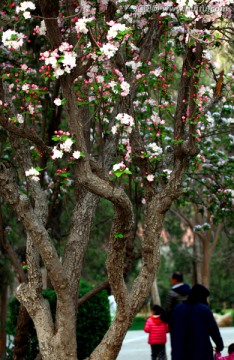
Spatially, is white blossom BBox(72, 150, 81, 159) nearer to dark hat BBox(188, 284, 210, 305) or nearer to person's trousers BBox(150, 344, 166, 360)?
dark hat BBox(188, 284, 210, 305)

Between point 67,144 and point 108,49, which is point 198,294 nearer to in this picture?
point 67,144

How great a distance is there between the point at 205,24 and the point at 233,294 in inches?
1253

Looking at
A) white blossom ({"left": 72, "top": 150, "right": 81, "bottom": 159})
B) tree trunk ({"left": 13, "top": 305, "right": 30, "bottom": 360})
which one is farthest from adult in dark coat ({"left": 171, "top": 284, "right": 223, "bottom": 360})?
tree trunk ({"left": 13, "top": 305, "right": 30, "bottom": 360})

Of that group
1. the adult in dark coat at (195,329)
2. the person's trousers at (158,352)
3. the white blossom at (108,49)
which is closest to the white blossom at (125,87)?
the white blossom at (108,49)

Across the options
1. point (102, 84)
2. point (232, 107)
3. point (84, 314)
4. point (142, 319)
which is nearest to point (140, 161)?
point (102, 84)

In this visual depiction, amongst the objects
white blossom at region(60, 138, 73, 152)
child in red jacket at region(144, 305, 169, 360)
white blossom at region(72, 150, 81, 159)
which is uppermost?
white blossom at region(60, 138, 73, 152)

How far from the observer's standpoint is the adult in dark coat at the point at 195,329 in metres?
8.20

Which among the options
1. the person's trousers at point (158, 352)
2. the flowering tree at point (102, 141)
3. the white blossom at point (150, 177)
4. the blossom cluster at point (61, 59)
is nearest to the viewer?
the blossom cluster at point (61, 59)

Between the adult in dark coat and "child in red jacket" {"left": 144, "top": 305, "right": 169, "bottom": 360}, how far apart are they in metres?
2.09

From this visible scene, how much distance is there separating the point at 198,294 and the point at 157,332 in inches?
A: 106

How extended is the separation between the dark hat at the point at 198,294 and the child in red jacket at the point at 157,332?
223cm

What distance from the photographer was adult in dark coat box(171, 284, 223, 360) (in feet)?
26.9

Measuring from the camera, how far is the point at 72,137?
8.52m

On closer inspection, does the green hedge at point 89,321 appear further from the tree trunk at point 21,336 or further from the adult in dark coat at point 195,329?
the adult in dark coat at point 195,329
